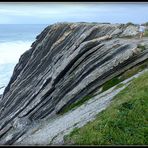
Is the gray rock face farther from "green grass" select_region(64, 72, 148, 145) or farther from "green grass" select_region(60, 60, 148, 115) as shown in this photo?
"green grass" select_region(64, 72, 148, 145)

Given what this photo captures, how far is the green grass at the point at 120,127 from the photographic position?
59.3ft

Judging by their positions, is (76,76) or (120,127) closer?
(120,127)

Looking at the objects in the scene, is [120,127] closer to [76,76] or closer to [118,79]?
[118,79]

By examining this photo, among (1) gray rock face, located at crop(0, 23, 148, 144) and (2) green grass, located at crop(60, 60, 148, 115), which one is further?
(1) gray rock face, located at crop(0, 23, 148, 144)

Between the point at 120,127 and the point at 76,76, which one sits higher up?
the point at 76,76

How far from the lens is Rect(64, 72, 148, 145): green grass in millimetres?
18078

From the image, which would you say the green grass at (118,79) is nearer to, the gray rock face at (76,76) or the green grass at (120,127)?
the gray rock face at (76,76)

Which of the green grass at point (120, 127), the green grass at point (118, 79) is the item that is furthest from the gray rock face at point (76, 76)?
the green grass at point (120, 127)

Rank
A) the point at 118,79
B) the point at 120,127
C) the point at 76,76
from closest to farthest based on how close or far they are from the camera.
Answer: the point at 120,127, the point at 118,79, the point at 76,76

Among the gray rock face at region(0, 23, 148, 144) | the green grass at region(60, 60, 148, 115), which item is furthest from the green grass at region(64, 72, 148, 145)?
the gray rock face at region(0, 23, 148, 144)

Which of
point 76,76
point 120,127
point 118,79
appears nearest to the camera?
point 120,127

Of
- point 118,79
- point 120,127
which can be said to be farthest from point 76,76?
point 120,127

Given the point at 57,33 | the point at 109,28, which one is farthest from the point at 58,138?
the point at 57,33

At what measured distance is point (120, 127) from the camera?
63.1 ft
